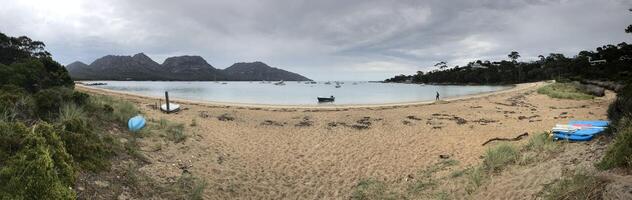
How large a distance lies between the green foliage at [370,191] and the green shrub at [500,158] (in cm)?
208

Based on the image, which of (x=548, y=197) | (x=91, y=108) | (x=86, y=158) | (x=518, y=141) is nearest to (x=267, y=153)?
(x=91, y=108)

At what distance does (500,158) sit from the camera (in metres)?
8.36

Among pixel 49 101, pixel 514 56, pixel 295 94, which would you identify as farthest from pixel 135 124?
pixel 514 56

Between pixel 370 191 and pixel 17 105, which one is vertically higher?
pixel 17 105

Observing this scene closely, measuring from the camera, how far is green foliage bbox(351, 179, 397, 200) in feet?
27.1

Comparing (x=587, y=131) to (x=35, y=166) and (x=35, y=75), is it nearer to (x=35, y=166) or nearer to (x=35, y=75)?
(x=35, y=166)

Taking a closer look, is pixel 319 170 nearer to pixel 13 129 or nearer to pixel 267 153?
pixel 267 153

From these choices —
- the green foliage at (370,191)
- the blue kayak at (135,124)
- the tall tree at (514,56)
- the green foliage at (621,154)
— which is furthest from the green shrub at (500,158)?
the tall tree at (514,56)

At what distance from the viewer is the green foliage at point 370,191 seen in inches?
325

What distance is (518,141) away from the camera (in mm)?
11391

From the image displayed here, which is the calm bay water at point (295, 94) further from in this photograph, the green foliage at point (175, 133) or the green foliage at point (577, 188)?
the green foliage at point (577, 188)

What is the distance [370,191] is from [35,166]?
601 centimetres

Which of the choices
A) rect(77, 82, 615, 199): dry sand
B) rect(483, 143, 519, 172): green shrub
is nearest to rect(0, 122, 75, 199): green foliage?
rect(77, 82, 615, 199): dry sand

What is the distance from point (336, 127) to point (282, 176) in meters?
8.34
